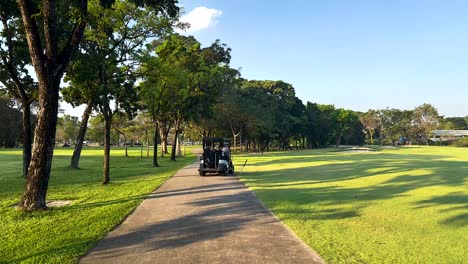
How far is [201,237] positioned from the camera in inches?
280

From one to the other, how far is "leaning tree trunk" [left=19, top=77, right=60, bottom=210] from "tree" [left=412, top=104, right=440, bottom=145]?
117 meters

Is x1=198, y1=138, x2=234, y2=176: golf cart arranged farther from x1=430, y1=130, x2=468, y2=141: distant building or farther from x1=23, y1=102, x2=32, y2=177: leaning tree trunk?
x1=430, y1=130, x2=468, y2=141: distant building

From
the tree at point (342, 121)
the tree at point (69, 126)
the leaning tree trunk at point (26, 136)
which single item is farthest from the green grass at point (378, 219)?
the tree at point (69, 126)

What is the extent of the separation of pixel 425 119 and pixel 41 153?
11795 centimetres

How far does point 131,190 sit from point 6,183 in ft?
21.6

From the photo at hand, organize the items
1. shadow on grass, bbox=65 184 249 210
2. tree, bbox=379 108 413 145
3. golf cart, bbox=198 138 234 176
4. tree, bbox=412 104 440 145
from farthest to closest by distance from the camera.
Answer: tree, bbox=379 108 413 145
tree, bbox=412 104 440 145
golf cart, bbox=198 138 234 176
shadow on grass, bbox=65 184 249 210

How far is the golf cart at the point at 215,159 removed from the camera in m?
20.2

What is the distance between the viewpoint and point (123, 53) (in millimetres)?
20156

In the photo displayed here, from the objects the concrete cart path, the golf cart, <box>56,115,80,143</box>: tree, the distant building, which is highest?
<box>56,115,80,143</box>: tree

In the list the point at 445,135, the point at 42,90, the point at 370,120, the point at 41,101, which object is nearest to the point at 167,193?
the point at 41,101

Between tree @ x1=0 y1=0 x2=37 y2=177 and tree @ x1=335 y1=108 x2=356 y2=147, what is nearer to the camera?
tree @ x1=0 y1=0 x2=37 y2=177

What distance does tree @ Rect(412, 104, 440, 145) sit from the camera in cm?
11088

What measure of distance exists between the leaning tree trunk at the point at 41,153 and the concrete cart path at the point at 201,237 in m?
2.50

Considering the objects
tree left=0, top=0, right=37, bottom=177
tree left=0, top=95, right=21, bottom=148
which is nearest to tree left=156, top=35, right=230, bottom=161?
tree left=0, top=0, right=37, bottom=177
